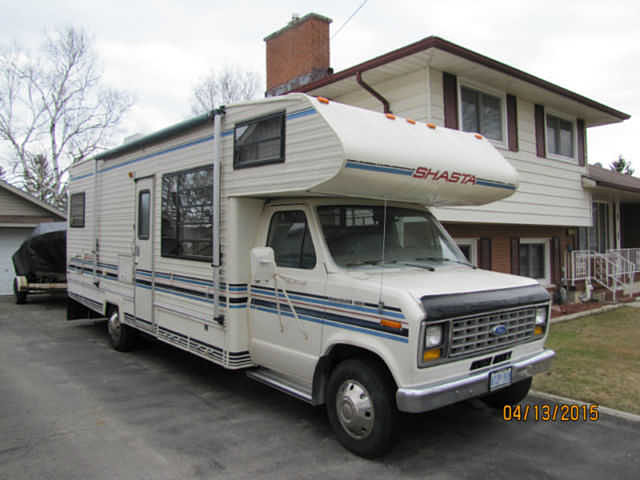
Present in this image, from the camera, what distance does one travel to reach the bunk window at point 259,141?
184 inches

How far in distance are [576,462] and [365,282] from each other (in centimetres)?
218

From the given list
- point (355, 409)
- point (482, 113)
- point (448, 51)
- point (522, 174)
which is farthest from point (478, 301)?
point (522, 174)

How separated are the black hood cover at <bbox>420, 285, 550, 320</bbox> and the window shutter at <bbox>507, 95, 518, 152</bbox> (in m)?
6.78

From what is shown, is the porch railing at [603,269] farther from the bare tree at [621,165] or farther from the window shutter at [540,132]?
the bare tree at [621,165]

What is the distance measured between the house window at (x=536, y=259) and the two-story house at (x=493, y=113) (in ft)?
0.08

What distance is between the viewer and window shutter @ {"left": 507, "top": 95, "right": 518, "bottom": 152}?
34.6 ft

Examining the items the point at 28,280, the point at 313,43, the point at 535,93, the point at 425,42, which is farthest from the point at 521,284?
the point at 28,280

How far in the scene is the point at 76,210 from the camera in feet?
30.0

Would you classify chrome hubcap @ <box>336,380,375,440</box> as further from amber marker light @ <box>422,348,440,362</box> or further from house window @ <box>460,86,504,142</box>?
house window @ <box>460,86,504,142</box>

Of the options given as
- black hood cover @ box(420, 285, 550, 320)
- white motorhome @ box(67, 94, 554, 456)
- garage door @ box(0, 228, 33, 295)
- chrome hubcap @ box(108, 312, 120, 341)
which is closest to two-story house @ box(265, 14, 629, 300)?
white motorhome @ box(67, 94, 554, 456)

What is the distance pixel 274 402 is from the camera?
538 cm

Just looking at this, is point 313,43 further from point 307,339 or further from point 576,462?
point 576,462

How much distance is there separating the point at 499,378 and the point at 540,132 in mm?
8918
